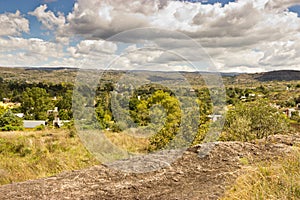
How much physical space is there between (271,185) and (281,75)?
640ft

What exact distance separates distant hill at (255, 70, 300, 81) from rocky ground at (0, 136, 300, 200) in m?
175

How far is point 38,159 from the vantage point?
26.2 feet

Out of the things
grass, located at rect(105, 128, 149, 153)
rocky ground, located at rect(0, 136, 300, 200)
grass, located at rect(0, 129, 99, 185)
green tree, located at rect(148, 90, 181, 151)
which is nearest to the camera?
rocky ground, located at rect(0, 136, 300, 200)

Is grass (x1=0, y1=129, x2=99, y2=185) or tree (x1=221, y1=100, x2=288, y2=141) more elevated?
tree (x1=221, y1=100, x2=288, y2=141)

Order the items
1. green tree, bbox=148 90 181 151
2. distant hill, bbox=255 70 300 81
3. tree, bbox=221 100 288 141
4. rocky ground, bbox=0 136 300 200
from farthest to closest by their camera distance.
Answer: distant hill, bbox=255 70 300 81 < tree, bbox=221 100 288 141 < green tree, bbox=148 90 181 151 < rocky ground, bbox=0 136 300 200

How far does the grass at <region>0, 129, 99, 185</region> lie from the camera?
585 centimetres

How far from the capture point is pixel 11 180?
210 inches

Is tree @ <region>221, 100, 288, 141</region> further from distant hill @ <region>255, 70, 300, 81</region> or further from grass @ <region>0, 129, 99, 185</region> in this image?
distant hill @ <region>255, 70, 300, 81</region>

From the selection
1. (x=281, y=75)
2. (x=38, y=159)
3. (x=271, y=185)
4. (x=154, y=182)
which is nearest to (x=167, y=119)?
(x=154, y=182)

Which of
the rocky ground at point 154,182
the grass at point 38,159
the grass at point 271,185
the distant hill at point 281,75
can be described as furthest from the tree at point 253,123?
the distant hill at point 281,75

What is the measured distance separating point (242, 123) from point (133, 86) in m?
3.59

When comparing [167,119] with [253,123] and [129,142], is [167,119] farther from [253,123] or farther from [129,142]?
[129,142]

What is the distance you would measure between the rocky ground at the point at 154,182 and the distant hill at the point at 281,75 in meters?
175

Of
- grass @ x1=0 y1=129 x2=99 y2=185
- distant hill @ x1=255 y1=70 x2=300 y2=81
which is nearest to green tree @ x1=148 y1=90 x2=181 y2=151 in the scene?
grass @ x1=0 y1=129 x2=99 y2=185
